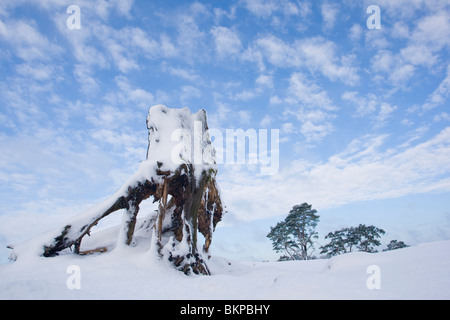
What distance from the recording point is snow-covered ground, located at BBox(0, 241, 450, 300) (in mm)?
5914

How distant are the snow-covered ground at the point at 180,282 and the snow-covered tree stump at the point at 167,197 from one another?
850 millimetres

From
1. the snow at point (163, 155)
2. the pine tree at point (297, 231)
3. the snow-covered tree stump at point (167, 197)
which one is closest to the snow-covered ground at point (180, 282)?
the snow-covered tree stump at point (167, 197)

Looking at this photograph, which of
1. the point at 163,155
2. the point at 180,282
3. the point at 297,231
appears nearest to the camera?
the point at 180,282

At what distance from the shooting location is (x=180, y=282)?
26.3 feet

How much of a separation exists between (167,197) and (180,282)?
5.28 metres

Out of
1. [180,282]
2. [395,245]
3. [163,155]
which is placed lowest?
[395,245]

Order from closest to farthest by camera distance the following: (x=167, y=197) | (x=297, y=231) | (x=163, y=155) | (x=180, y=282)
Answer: (x=180, y=282), (x=163, y=155), (x=167, y=197), (x=297, y=231)

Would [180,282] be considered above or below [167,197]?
→ below

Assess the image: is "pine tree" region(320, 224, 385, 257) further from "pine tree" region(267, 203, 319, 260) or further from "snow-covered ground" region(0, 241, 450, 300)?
"snow-covered ground" region(0, 241, 450, 300)

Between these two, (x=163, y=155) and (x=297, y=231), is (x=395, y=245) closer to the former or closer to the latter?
(x=297, y=231)

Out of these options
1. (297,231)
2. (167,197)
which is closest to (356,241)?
(297,231)

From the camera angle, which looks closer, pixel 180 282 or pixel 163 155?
pixel 180 282

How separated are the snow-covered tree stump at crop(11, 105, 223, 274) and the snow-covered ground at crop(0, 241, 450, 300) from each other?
33.5 inches
